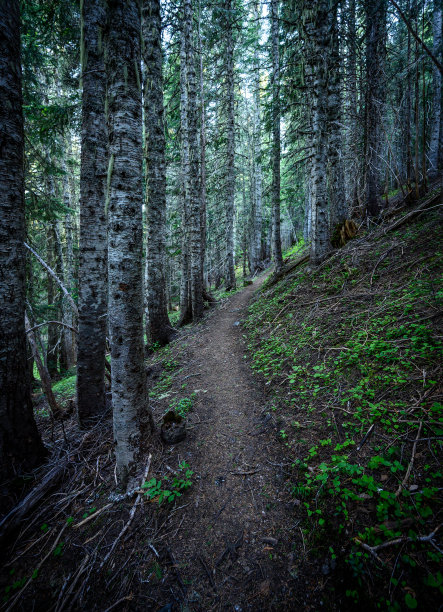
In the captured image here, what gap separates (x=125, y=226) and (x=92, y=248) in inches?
72.0

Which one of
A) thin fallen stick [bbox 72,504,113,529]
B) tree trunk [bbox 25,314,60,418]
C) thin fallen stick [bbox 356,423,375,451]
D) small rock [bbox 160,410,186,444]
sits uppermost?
tree trunk [bbox 25,314,60,418]

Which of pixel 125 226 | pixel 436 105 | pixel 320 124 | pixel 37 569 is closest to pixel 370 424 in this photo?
pixel 125 226

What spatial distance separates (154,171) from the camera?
7.47m

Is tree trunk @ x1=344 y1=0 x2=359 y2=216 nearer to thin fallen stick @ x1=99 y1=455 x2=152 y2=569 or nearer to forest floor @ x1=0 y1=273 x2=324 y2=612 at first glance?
forest floor @ x1=0 y1=273 x2=324 y2=612

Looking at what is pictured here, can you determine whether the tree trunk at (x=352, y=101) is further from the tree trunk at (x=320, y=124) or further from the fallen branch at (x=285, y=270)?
the fallen branch at (x=285, y=270)

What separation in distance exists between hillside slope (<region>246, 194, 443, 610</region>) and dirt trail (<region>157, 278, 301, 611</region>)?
203 mm

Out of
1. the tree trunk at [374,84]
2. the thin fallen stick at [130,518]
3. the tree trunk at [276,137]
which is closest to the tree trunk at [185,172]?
the tree trunk at [276,137]

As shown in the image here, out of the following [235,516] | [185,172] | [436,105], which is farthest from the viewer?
[436,105]

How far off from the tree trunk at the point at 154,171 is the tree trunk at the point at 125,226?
5042mm

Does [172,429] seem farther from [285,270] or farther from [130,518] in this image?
[285,270]

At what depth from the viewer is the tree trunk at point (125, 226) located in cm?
258

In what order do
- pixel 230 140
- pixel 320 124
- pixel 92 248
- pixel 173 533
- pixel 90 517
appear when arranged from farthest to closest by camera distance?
pixel 230 140, pixel 320 124, pixel 92 248, pixel 90 517, pixel 173 533

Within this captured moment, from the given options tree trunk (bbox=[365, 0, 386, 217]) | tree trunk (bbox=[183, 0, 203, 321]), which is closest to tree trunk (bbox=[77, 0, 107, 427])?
tree trunk (bbox=[183, 0, 203, 321])

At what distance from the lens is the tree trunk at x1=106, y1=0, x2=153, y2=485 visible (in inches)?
101
